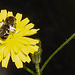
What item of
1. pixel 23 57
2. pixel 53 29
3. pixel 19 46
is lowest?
pixel 23 57

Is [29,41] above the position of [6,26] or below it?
below

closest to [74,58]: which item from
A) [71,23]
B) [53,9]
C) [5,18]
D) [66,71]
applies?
[66,71]

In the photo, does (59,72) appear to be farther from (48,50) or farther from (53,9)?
(53,9)

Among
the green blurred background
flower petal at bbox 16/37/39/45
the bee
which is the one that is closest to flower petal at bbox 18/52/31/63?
flower petal at bbox 16/37/39/45

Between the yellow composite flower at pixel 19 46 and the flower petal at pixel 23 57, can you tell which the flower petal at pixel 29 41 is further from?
the flower petal at pixel 23 57

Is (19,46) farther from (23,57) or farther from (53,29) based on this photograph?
(53,29)

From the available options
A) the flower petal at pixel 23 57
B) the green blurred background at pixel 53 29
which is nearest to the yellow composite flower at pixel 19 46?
the flower petal at pixel 23 57

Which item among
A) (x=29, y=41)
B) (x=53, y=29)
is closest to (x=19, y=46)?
(x=29, y=41)

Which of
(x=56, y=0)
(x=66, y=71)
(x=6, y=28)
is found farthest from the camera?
(x=56, y=0)
